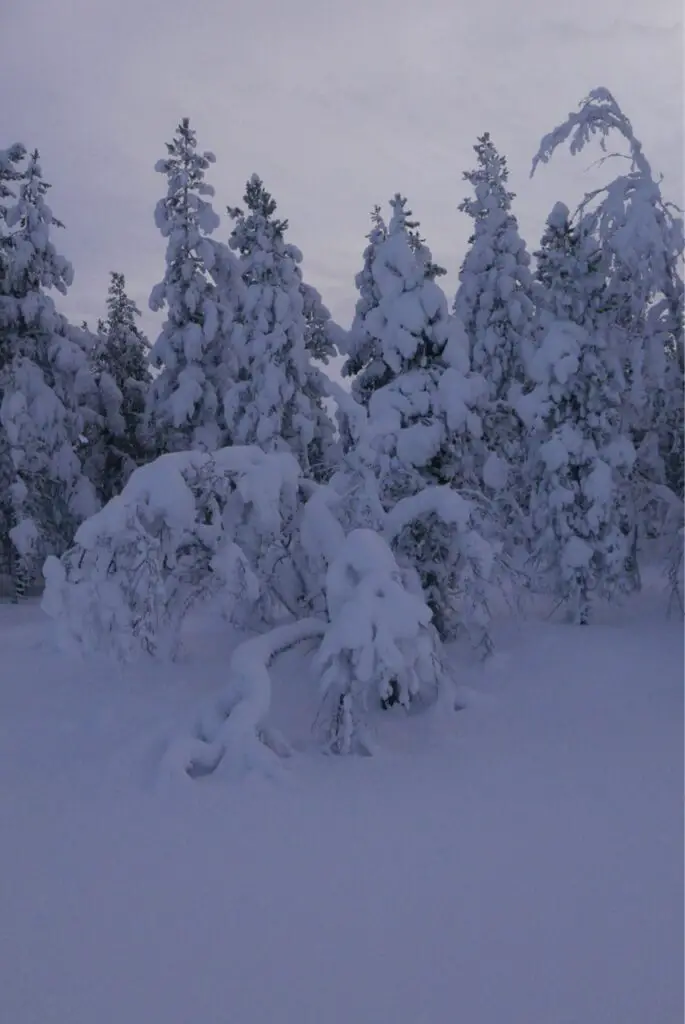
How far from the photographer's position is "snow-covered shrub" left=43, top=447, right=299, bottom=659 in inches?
405

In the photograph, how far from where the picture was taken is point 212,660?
14.7 metres

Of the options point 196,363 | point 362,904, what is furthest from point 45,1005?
point 196,363

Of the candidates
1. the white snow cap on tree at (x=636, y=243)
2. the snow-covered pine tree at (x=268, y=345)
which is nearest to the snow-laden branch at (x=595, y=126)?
the white snow cap on tree at (x=636, y=243)

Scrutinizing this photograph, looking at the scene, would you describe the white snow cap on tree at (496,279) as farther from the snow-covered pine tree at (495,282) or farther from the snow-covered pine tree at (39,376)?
the snow-covered pine tree at (39,376)

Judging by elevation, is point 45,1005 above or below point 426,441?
below

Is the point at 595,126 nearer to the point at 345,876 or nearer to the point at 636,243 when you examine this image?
the point at 636,243

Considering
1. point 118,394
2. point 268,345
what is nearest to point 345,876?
point 268,345

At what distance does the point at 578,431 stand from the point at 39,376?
14.3 metres

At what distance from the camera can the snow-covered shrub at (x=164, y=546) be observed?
10289mm

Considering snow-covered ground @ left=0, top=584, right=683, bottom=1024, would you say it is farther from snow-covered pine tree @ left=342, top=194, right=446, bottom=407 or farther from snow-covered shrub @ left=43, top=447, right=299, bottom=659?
snow-covered pine tree @ left=342, top=194, right=446, bottom=407

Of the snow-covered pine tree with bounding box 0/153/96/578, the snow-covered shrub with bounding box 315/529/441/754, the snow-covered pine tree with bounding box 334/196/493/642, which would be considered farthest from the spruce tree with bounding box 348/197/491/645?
the snow-covered pine tree with bounding box 0/153/96/578

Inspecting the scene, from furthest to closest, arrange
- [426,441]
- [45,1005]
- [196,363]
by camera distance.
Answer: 1. [196,363]
2. [426,441]
3. [45,1005]

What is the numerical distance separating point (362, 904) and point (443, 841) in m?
1.43

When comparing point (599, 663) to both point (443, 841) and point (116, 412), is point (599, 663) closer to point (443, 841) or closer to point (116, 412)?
point (443, 841)
